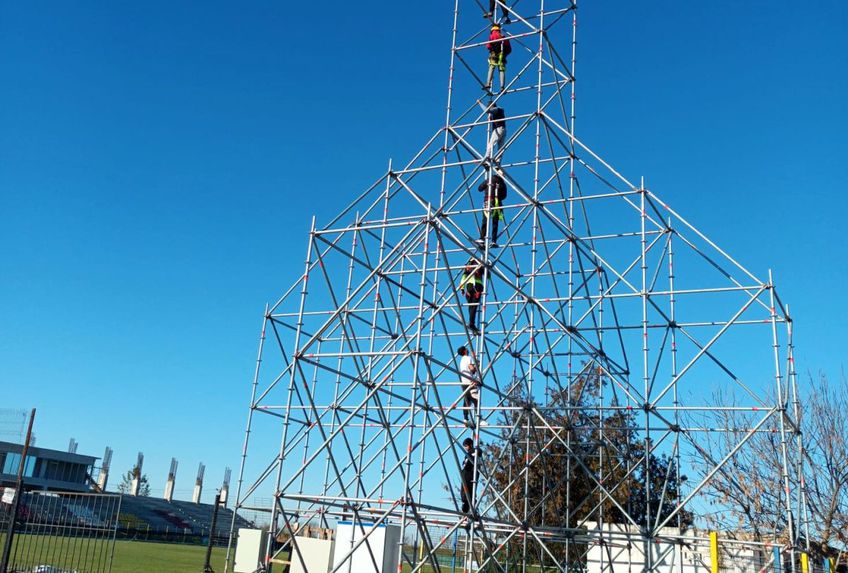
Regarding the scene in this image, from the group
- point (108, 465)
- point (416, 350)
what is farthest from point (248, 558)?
point (108, 465)

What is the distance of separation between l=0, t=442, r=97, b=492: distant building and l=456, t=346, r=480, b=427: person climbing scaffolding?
4222 cm

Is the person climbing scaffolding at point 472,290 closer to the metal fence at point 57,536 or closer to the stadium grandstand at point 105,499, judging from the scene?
the metal fence at point 57,536

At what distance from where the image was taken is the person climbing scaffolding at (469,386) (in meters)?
12.4

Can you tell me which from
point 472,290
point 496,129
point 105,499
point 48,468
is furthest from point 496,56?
point 48,468

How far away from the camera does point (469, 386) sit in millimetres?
12758

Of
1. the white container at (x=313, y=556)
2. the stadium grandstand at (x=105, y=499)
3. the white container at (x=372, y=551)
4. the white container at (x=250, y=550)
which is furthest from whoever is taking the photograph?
the stadium grandstand at (x=105, y=499)

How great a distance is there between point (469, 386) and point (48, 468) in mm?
51720

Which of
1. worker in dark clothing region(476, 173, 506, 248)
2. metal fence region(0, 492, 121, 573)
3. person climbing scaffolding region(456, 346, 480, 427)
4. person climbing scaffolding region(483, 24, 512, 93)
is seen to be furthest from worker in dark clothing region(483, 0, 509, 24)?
metal fence region(0, 492, 121, 573)

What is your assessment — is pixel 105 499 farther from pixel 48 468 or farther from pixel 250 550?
pixel 250 550

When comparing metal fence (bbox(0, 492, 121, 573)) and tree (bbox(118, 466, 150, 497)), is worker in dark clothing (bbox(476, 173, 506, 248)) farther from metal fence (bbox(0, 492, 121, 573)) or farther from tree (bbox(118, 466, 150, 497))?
tree (bbox(118, 466, 150, 497))

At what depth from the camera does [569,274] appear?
17875 millimetres

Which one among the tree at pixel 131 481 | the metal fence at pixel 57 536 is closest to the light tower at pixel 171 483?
the tree at pixel 131 481

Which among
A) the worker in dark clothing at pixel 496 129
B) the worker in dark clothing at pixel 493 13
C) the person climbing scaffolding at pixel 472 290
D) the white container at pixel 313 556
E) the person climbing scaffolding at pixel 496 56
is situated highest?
the worker in dark clothing at pixel 493 13

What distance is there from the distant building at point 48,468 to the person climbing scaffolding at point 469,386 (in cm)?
4222
